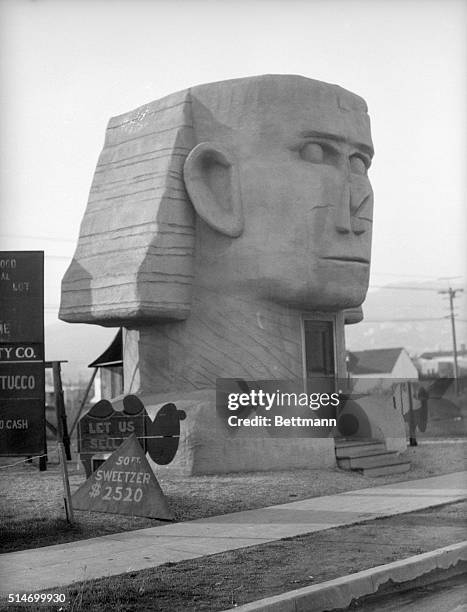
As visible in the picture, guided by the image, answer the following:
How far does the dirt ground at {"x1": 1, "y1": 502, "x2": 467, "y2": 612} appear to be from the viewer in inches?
223

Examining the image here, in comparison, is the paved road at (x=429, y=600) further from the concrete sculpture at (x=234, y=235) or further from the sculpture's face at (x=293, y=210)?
the sculpture's face at (x=293, y=210)

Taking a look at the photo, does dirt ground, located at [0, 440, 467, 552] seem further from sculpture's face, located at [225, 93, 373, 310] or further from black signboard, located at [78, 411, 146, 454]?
sculpture's face, located at [225, 93, 373, 310]

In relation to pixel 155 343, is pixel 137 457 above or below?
below

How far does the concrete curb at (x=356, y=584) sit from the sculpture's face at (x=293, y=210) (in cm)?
588

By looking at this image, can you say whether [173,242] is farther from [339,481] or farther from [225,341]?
[339,481]

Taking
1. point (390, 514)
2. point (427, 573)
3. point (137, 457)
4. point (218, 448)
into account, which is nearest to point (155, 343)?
point (218, 448)

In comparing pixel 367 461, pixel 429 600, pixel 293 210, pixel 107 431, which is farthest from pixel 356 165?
pixel 429 600

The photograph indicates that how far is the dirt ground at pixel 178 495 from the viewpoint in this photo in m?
8.27

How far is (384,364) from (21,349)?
27672 mm

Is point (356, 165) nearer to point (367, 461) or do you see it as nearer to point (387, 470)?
point (367, 461)

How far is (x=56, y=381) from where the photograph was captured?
9.41 meters

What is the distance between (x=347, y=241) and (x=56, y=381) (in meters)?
5.30

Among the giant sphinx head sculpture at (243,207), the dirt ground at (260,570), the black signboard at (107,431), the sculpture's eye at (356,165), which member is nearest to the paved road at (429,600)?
the dirt ground at (260,570)

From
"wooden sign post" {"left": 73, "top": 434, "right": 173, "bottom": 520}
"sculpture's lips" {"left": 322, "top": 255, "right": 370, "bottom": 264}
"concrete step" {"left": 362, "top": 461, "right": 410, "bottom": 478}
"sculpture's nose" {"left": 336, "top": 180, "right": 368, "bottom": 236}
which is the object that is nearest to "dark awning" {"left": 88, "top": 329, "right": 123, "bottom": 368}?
"sculpture's lips" {"left": 322, "top": 255, "right": 370, "bottom": 264}
